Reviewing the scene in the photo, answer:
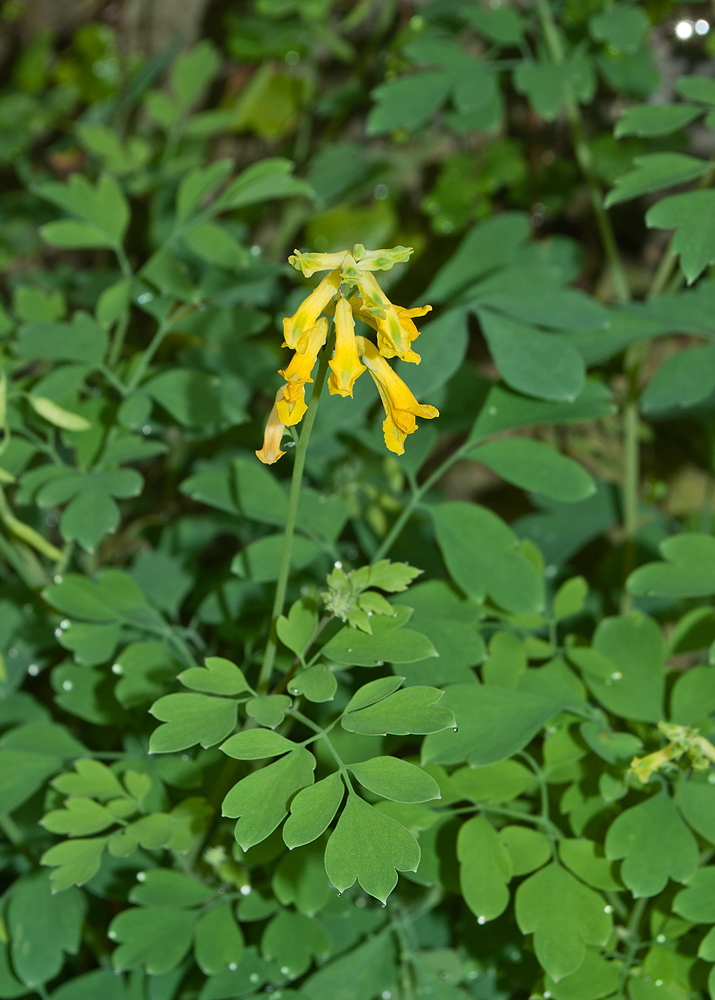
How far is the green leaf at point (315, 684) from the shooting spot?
2.26 ft

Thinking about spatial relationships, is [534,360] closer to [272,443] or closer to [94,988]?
[272,443]

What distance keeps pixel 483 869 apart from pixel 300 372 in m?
0.53

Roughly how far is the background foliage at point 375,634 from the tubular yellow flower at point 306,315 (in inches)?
9.2

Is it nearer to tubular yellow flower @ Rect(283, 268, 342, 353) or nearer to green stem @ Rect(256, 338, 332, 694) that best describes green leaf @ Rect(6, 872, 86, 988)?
green stem @ Rect(256, 338, 332, 694)

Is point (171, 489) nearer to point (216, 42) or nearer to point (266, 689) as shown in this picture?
point (266, 689)

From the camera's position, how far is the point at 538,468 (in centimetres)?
102

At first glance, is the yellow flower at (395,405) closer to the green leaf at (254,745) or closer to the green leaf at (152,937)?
the green leaf at (254,745)

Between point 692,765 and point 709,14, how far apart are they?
4.59ft

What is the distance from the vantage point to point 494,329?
1.11 metres

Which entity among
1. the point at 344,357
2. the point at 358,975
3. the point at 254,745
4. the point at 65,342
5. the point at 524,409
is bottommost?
the point at 358,975

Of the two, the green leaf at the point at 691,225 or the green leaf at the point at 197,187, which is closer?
the green leaf at the point at 691,225

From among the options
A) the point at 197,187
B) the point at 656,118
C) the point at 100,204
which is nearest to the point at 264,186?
the point at 197,187

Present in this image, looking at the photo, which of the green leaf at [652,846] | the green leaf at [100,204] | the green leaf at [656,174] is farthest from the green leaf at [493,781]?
the green leaf at [100,204]

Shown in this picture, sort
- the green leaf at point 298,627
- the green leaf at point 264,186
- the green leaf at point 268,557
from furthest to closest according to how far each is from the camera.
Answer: the green leaf at point 264,186, the green leaf at point 268,557, the green leaf at point 298,627
